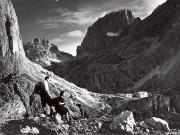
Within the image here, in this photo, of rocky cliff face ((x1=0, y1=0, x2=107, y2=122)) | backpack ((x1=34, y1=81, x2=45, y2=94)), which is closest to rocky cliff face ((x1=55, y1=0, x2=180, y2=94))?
rocky cliff face ((x1=0, y1=0, x2=107, y2=122))

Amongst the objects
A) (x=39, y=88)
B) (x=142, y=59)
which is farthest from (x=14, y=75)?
(x=142, y=59)

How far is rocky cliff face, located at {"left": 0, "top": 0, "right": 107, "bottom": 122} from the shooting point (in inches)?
1019

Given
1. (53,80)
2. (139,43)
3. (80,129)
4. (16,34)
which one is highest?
(139,43)

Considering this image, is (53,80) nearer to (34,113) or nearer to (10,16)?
(10,16)

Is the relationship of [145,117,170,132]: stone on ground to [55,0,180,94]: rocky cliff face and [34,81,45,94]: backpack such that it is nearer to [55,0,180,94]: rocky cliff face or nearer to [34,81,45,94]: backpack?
[34,81,45,94]: backpack

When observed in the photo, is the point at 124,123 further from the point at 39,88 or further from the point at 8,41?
the point at 8,41

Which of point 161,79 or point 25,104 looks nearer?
point 25,104

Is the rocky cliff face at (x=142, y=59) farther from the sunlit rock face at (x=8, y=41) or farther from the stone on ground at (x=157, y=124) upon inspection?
the stone on ground at (x=157, y=124)

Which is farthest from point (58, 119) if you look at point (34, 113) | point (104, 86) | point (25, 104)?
point (104, 86)

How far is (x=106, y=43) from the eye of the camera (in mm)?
181125

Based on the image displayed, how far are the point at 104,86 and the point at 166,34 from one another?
96.6ft

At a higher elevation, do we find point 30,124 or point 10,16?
point 10,16

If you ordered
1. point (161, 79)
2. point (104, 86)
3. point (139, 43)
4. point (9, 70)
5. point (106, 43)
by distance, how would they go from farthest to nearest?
point (106, 43) < point (139, 43) < point (104, 86) < point (161, 79) < point (9, 70)

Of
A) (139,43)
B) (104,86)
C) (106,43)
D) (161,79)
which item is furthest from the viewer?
(106,43)
